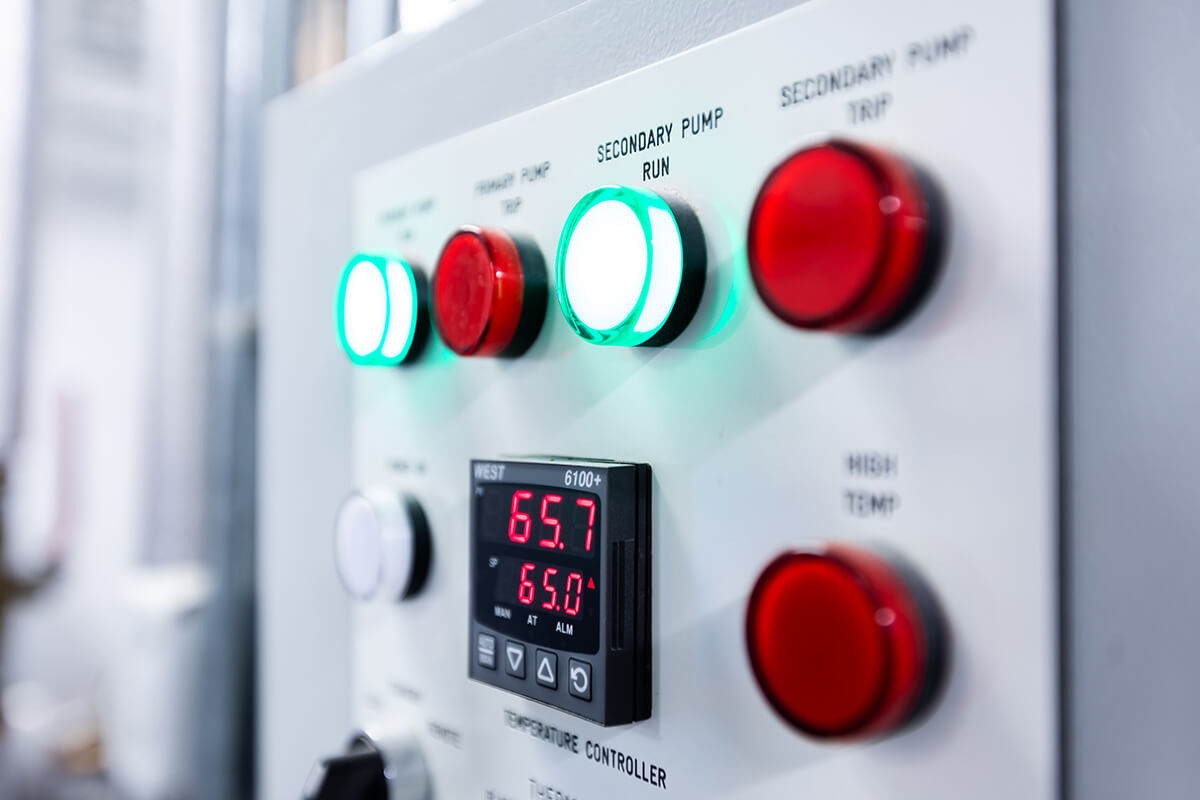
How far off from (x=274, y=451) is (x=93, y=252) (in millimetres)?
467

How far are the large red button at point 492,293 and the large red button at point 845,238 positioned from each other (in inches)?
5.8

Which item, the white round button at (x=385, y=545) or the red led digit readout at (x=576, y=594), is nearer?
the red led digit readout at (x=576, y=594)

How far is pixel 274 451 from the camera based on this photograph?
0.67 metres

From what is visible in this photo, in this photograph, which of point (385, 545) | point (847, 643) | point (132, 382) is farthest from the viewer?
point (132, 382)

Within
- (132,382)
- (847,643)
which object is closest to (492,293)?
(847,643)

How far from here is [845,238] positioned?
0.95 feet

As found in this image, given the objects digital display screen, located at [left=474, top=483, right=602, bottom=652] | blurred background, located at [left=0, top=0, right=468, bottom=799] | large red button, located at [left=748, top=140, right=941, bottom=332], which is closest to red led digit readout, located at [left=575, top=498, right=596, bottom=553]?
digital display screen, located at [left=474, top=483, right=602, bottom=652]

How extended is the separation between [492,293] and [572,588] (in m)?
0.14

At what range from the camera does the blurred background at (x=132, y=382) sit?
2.95ft

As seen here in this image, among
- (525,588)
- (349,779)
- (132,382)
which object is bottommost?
(349,779)

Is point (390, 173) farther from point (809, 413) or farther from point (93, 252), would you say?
point (93, 252)

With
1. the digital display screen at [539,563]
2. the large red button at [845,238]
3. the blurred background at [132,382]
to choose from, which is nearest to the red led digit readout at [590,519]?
the digital display screen at [539,563]

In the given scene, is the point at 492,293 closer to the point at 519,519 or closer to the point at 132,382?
the point at 519,519

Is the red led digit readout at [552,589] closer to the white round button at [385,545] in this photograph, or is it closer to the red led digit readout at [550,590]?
the red led digit readout at [550,590]
